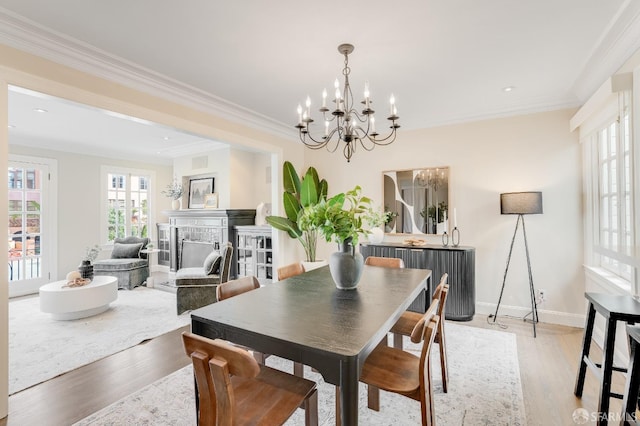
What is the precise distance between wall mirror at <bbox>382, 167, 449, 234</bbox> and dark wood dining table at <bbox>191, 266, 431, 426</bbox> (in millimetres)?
2214

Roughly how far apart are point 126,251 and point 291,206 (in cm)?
354

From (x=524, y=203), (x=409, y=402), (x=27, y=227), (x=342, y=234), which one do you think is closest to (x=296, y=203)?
(x=342, y=234)

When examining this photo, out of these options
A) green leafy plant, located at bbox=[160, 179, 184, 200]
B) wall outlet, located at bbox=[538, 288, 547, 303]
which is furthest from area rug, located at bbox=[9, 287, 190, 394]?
wall outlet, located at bbox=[538, 288, 547, 303]

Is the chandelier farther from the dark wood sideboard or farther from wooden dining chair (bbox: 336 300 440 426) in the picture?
the dark wood sideboard

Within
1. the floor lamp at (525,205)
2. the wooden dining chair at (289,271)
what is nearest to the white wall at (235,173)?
the wooden dining chair at (289,271)

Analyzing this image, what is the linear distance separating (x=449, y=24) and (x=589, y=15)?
880 millimetres

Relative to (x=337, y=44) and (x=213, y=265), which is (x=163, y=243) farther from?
(x=337, y=44)

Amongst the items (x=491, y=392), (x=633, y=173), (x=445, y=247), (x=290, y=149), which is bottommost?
(x=491, y=392)

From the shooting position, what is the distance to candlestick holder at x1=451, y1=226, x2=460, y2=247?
3.88 m

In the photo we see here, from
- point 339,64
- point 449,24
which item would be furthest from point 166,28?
point 449,24

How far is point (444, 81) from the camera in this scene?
2.97 meters

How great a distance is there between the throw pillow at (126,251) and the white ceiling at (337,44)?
2956 mm

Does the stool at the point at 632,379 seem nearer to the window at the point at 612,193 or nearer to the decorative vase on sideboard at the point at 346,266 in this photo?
the window at the point at 612,193

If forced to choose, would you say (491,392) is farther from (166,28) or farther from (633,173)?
(166,28)
